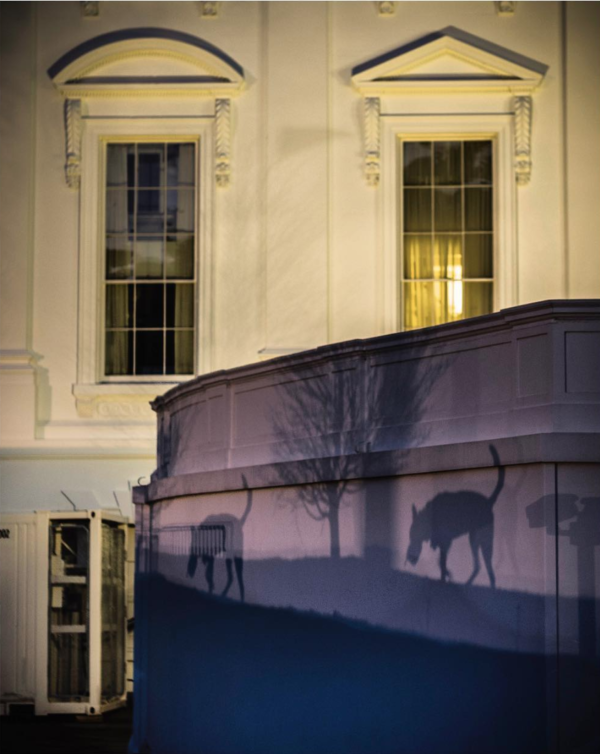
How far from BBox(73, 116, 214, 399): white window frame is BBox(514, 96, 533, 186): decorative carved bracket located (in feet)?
12.7

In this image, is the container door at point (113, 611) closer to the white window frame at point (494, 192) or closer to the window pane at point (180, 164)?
the white window frame at point (494, 192)

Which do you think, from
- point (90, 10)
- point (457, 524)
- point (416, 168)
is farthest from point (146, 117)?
point (457, 524)

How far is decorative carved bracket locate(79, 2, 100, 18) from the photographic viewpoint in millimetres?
17047

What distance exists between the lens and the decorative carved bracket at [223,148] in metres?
16.7

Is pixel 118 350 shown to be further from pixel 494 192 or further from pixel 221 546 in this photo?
pixel 221 546

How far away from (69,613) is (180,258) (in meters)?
4.68

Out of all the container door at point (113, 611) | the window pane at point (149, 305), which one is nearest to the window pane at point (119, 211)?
the window pane at point (149, 305)

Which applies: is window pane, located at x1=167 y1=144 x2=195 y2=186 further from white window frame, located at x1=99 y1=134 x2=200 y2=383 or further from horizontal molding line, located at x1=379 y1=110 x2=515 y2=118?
horizontal molding line, located at x1=379 y1=110 x2=515 y2=118

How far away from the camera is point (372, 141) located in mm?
16641

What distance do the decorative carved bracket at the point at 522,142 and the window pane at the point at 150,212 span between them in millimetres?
4576

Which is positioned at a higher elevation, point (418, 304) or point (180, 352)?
point (418, 304)

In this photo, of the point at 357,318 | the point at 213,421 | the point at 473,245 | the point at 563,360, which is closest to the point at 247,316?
the point at 357,318

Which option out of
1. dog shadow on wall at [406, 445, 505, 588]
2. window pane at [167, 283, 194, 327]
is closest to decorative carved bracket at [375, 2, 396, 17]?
window pane at [167, 283, 194, 327]

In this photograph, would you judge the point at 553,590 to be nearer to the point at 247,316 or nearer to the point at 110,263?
the point at 247,316
